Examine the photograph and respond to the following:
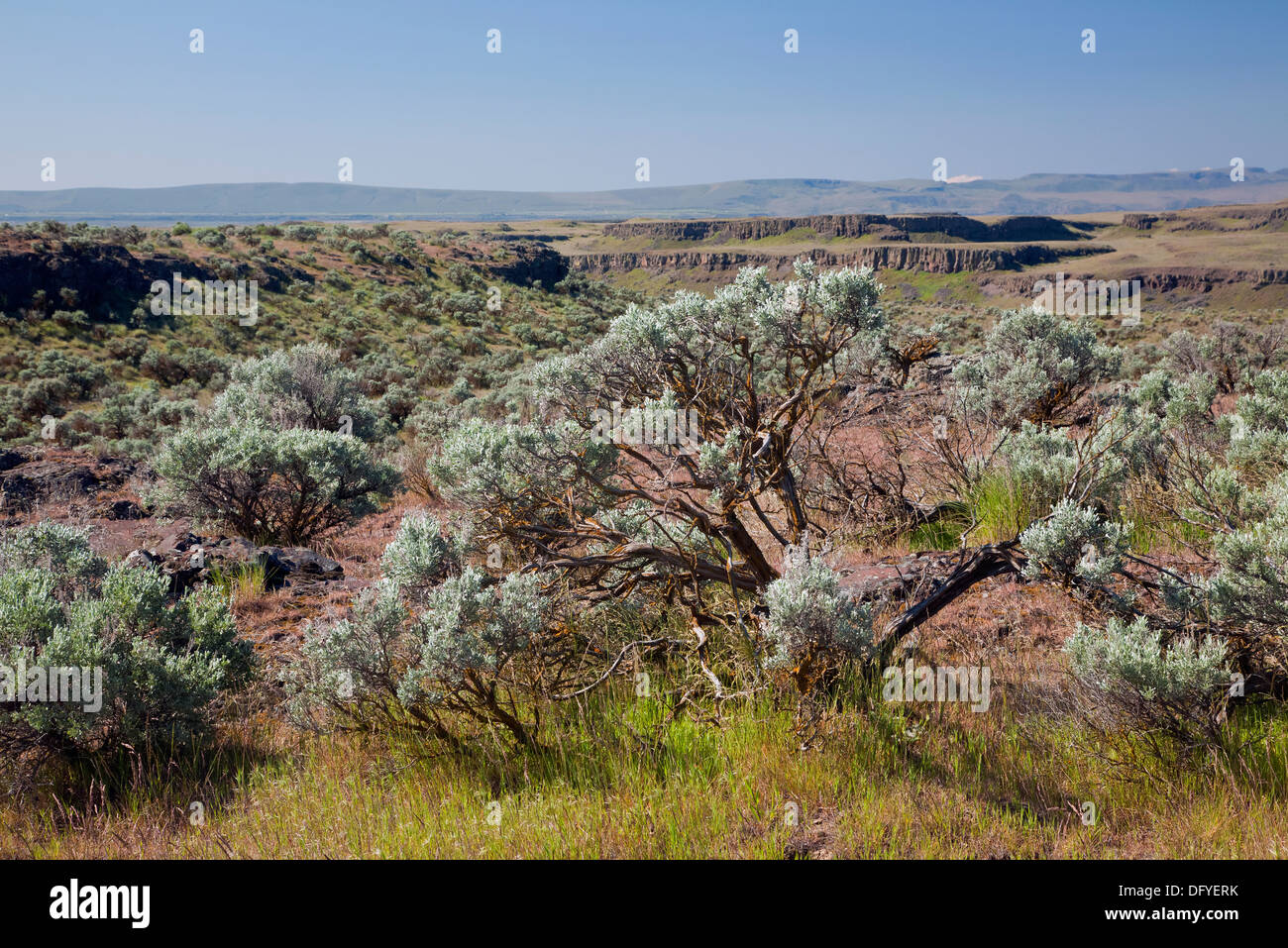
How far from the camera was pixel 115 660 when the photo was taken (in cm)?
327

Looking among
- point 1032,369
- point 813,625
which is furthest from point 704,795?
point 1032,369

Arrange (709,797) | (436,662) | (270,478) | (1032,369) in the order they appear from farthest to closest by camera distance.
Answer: (1032,369)
(270,478)
(436,662)
(709,797)

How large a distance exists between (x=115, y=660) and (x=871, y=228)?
147 m

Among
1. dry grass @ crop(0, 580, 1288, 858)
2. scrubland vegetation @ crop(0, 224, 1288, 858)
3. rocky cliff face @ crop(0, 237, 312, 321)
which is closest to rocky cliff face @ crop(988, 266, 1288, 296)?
rocky cliff face @ crop(0, 237, 312, 321)

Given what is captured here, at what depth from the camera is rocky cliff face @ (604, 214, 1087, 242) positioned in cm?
13525

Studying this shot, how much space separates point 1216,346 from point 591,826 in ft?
60.5

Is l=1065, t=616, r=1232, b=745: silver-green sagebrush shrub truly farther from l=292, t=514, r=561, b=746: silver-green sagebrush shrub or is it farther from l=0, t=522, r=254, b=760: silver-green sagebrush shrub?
l=0, t=522, r=254, b=760: silver-green sagebrush shrub

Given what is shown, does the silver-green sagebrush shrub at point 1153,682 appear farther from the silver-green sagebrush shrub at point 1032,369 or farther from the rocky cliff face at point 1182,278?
the rocky cliff face at point 1182,278

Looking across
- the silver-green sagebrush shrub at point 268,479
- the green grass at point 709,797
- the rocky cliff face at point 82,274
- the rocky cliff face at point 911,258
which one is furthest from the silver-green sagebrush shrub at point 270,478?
the rocky cliff face at point 911,258

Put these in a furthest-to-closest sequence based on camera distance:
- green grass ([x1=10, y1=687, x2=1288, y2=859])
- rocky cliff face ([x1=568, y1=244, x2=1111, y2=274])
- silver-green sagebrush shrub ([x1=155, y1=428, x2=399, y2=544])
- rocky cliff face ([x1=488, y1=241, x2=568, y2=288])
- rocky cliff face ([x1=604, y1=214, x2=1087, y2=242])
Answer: rocky cliff face ([x1=604, y1=214, x2=1087, y2=242]) < rocky cliff face ([x1=568, y1=244, x2=1111, y2=274]) < rocky cliff face ([x1=488, y1=241, x2=568, y2=288]) < silver-green sagebrush shrub ([x1=155, y1=428, x2=399, y2=544]) < green grass ([x1=10, y1=687, x2=1288, y2=859])

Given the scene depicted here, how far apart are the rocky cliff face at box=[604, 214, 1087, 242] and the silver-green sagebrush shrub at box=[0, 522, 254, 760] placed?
141396 mm

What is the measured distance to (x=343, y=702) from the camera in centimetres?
343

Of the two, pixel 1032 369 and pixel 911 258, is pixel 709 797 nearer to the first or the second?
pixel 1032 369
